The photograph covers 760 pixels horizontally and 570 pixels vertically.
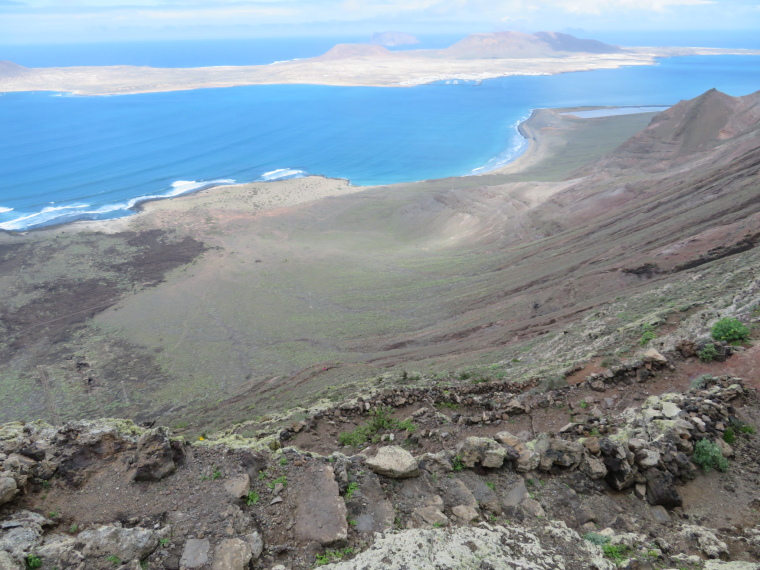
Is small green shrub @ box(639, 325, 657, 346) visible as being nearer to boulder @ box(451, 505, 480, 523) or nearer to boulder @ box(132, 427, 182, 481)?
boulder @ box(451, 505, 480, 523)

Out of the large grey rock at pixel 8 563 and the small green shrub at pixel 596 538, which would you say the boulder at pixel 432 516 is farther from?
the large grey rock at pixel 8 563

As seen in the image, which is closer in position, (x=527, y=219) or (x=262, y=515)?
(x=262, y=515)

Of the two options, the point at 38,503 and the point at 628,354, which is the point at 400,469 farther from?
the point at 628,354

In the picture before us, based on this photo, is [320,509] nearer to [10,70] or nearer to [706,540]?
→ [706,540]

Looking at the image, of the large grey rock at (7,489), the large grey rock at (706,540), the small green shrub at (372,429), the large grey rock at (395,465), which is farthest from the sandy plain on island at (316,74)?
the large grey rock at (706,540)

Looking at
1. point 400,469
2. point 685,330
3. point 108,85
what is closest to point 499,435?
point 400,469

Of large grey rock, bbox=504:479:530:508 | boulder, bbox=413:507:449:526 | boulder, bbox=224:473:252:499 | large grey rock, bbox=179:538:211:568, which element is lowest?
large grey rock, bbox=504:479:530:508

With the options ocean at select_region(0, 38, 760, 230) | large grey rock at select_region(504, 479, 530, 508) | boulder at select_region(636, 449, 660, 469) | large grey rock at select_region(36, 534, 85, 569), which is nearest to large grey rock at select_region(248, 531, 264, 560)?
large grey rock at select_region(36, 534, 85, 569)
